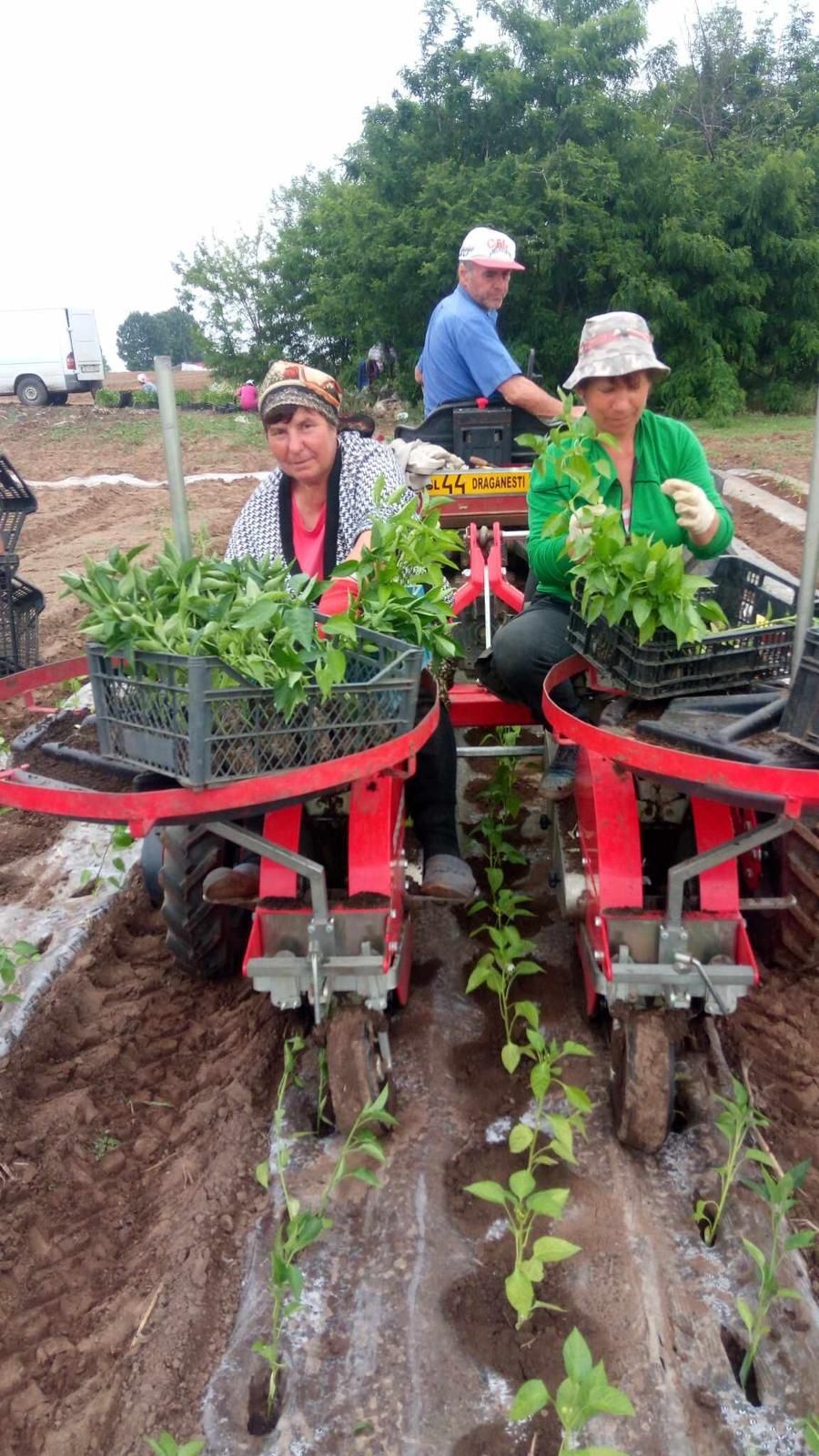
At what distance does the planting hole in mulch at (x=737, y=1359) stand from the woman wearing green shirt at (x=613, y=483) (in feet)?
5.73

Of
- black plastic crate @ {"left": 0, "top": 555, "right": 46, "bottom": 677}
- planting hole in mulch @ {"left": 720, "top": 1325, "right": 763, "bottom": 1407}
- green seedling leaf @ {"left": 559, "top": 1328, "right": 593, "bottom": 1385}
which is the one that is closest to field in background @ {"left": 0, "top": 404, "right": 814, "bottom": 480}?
black plastic crate @ {"left": 0, "top": 555, "right": 46, "bottom": 677}

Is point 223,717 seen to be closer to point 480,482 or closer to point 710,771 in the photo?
point 710,771

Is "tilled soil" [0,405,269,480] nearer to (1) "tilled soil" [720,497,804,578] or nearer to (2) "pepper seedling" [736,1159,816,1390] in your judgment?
(1) "tilled soil" [720,497,804,578]

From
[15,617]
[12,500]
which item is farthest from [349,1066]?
[12,500]

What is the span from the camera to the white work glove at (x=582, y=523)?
9.68 ft

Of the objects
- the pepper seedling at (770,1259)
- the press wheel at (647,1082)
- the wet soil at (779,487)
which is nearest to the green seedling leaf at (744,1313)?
the pepper seedling at (770,1259)

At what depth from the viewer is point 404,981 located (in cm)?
361

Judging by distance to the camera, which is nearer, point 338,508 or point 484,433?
point 338,508

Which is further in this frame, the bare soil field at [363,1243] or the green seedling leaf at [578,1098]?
the green seedling leaf at [578,1098]

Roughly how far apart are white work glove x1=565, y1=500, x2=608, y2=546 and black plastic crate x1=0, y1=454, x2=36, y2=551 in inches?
197

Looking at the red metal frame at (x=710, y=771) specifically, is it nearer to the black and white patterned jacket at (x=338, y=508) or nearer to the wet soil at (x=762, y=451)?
the black and white patterned jacket at (x=338, y=508)

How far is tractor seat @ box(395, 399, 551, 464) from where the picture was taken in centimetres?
619

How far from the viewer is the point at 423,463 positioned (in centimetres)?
588

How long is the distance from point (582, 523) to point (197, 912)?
70.7 inches
